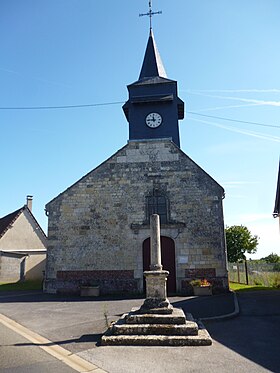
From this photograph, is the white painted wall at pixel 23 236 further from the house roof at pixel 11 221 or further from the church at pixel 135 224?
the church at pixel 135 224

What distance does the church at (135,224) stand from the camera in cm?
1407

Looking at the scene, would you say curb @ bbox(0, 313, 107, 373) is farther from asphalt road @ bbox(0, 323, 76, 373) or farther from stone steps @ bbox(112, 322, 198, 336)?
stone steps @ bbox(112, 322, 198, 336)

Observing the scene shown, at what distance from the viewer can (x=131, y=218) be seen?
14.8 m

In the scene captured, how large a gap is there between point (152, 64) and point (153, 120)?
16.8 feet

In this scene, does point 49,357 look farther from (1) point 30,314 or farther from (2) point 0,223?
(2) point 0,223

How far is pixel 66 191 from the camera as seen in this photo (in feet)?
50.6

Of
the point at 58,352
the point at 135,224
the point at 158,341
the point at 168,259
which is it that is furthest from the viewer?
the point at 135,224

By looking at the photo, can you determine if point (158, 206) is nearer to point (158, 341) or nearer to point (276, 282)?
point (276, 282)

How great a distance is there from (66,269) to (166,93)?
36.0 feet

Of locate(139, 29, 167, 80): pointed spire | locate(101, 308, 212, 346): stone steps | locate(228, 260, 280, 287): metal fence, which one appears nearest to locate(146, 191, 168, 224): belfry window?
locate(228, 260, 280, 287): metal fence

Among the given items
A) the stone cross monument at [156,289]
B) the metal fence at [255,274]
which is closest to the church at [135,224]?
the metal fence at [255,274]

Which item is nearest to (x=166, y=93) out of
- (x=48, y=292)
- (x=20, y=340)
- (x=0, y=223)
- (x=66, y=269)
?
(x=66, y=269)

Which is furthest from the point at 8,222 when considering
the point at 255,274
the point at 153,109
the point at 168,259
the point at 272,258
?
the point at 272,258

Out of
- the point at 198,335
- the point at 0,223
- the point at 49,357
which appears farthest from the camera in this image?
the point at 0,223
